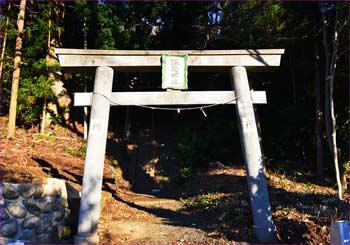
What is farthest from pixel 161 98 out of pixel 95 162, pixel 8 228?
pixel 8 228

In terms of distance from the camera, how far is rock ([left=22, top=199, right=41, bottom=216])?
16.9 feet

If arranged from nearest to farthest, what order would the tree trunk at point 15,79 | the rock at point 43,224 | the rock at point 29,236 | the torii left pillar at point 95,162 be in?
1. the rock at point 29,236
2. the rock at point 43,224
3. the torii left pillar at point 95,162
4. the tree trunk at point 15,79

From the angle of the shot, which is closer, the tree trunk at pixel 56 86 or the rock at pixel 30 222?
the rock at pixel 30 222

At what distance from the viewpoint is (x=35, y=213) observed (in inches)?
210

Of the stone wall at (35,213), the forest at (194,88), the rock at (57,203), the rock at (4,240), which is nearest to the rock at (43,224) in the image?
the stone wall at (35,213)

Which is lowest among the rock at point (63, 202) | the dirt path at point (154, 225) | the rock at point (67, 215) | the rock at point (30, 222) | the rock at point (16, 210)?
the dirt path at point (154, 225)

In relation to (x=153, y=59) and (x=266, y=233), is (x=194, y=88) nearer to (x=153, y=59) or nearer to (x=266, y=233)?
(x=153, y=59)

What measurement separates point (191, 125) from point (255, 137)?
892 cm

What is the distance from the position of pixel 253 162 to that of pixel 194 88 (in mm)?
11375

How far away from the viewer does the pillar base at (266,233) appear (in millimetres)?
5824

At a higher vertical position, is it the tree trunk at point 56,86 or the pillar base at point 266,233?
the tree trunk at point 56,86

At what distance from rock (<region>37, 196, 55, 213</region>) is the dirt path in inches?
42.8

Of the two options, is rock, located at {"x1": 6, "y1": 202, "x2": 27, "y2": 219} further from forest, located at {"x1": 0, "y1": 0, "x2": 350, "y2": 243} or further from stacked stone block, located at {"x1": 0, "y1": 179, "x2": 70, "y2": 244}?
forest, located at {"x1": 0, "y1": 0, "x2": 350, "y2": 243}

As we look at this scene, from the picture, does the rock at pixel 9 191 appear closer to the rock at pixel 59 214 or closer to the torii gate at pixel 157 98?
the rock at pixel 59 214
